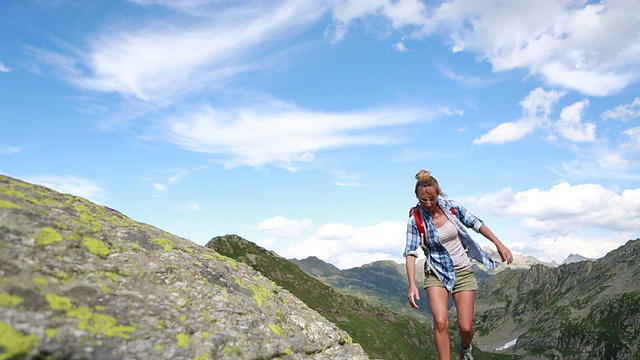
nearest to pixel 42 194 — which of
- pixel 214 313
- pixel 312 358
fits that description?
pixel 214 313

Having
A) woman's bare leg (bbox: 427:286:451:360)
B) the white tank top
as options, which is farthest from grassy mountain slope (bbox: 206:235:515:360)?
the white tank top

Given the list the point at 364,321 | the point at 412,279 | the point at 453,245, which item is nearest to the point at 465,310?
the point at 412,279

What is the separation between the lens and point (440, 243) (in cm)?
1033

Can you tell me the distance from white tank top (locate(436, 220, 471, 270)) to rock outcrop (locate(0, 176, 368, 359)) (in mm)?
3647

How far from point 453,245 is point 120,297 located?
7738 millimetres

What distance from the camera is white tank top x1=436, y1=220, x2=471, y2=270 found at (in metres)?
10.4

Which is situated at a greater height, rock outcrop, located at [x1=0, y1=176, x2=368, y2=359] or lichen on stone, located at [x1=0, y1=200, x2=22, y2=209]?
lichen on stone, located at [x1=0, y1=200, x2=22, y2=209]

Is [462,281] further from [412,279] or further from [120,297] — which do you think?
[120,297]

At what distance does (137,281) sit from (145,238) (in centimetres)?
179

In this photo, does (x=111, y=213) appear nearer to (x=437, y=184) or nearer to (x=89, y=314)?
(x=89, y=314)

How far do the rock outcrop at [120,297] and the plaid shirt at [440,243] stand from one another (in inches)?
121

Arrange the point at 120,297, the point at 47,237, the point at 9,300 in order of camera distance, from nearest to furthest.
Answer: the point at 9,300 → the point at 120,297 → the point at 47,237

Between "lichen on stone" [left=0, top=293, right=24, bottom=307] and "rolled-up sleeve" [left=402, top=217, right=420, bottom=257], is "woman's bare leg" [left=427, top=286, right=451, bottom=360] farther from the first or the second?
"lichen on stone" [left=0, top=293, right=24, bottom=307]

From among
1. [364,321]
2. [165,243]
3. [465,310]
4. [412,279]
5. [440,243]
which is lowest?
[364,321]
